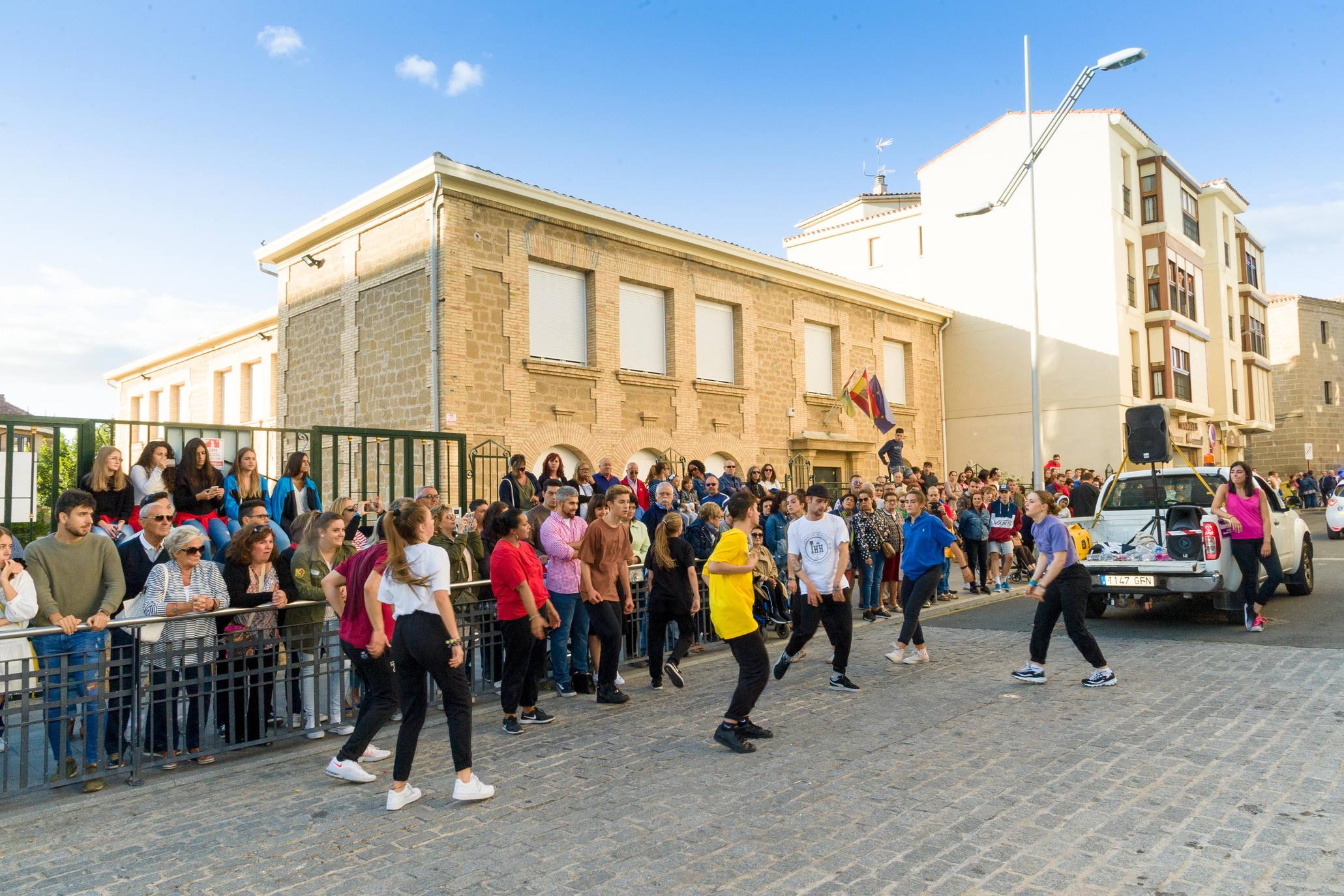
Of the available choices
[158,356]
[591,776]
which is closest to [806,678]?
[591,776]

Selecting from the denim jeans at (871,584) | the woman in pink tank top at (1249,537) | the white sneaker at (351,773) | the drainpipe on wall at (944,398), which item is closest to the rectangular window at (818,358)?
the drainpipe on wall at (944,398)

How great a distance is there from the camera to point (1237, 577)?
1046cm

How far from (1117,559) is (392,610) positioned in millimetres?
8763

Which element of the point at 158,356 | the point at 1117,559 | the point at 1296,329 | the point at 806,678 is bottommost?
the point at 806,678

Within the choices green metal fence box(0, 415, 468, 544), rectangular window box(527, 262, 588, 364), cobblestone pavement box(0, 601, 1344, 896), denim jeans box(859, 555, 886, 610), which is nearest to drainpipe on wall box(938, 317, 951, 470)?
rectangular window box(527, 262, 588, 364)

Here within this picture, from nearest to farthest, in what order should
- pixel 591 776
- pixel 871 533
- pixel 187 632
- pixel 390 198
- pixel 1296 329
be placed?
pixel 591 776 → pixel 187 632 → pixel 871 533 → pixel 390 198 → pixel 1296 329

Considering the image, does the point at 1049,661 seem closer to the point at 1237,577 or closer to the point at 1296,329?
the point at 1237,577

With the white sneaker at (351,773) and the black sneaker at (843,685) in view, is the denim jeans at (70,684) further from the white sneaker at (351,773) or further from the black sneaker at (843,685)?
the black sneaker at (843,685)

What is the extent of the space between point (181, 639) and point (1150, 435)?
38.9 feet

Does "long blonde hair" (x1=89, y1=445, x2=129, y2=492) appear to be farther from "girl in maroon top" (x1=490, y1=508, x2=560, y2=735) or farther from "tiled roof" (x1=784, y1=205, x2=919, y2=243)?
"tiled roof" (x1=784, y1=205, x2=919, y2=243)

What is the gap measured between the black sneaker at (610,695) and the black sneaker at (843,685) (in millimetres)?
1777

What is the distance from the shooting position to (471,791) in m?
4.93

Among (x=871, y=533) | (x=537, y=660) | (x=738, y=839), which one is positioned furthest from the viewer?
(x=871, y=533)

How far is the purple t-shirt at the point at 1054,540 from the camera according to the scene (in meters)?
7.67
